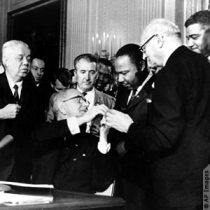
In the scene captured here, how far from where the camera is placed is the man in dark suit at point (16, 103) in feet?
10.6

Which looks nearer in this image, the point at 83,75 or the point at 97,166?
the point at 97,166

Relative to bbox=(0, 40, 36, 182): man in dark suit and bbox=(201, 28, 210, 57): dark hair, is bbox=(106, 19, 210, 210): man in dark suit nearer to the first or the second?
bbox=(201, 28, 210, 57): dark hair

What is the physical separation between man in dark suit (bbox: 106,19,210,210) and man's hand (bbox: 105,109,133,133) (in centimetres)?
9

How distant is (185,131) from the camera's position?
7.31 feet

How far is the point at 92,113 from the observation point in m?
2.89

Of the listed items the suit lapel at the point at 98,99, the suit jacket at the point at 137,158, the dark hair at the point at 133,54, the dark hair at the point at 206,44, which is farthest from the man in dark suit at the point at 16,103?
the dark hair at the point at 206,44

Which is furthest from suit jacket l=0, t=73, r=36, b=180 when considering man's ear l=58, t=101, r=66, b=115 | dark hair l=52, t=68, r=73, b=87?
dark hair l=52, t=68, r=73, b=87

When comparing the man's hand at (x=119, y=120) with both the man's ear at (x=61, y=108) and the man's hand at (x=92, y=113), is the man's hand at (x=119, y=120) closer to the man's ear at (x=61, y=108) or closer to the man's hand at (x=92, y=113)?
the man's hand at (x=92, y=113)

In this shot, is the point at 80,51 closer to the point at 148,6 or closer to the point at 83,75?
the point at 148,6

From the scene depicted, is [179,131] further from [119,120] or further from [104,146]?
[104,146]

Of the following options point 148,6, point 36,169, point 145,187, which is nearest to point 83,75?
point 36,169

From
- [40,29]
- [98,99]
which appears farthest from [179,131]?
[40,29]

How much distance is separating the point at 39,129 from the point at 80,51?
364 centimetres

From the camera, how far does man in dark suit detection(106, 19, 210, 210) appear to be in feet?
7.09
